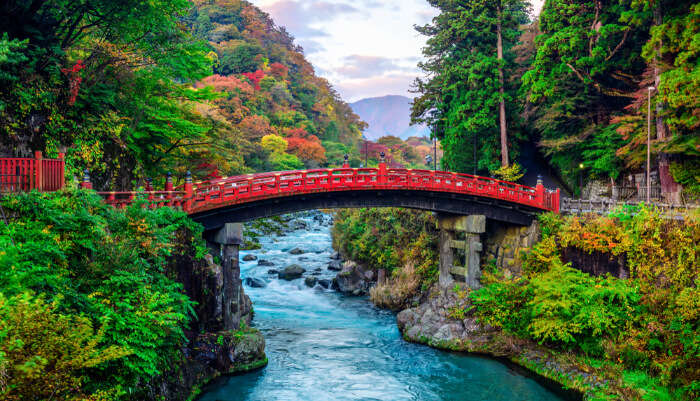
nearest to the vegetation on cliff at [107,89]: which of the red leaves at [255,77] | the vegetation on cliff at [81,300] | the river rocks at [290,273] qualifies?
the vegetation on cliff at [81,300]

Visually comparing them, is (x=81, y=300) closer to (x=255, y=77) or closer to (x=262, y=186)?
(x=262, y=186)

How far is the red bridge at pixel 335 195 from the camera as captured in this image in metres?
18.4

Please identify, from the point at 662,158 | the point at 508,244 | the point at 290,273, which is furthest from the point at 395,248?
the point at 662,158

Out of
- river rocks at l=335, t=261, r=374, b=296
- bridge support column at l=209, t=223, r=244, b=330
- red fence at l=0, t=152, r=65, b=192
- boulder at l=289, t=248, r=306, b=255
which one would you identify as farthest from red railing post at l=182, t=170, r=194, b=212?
boulder at l=289, t=248, r=306, b=255

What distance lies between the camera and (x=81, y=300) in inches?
410

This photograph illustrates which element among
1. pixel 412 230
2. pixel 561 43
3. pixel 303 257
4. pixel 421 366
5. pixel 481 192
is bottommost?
pixel 421 366

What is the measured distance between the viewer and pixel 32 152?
16.0 meters

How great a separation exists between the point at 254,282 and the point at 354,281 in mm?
6883

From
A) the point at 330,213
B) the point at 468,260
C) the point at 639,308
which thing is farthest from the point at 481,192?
the point at 330,213

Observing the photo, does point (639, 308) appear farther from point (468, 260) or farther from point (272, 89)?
point (272, 89)

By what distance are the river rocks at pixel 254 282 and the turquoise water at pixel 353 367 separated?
2901 millimetres

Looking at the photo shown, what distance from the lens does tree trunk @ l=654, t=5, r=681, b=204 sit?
2305cm

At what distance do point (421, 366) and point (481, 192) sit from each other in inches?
367

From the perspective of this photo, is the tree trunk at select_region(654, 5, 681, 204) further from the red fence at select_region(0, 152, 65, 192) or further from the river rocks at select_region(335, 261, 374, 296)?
the red fence at select_region(0, 152, 65, 192)
